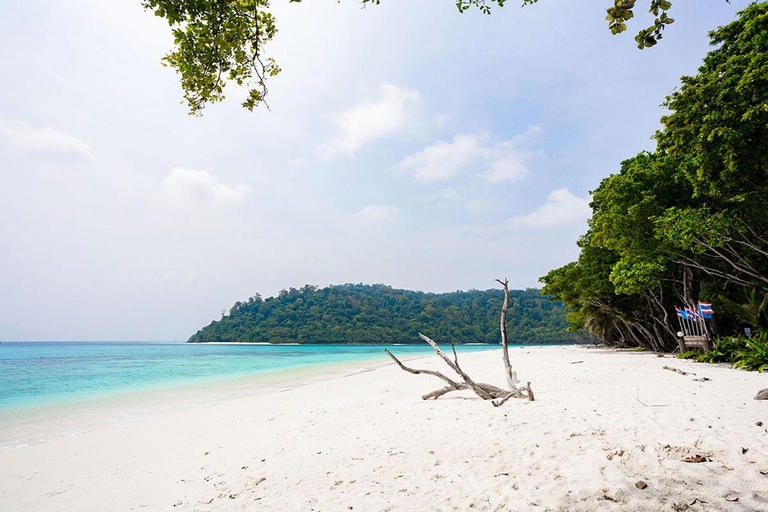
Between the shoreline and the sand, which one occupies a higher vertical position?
the sand

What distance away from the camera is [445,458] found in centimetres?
455

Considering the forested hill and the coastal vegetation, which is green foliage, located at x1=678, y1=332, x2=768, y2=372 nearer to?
the coastal vegetation

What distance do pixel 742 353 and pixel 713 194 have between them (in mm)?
5419

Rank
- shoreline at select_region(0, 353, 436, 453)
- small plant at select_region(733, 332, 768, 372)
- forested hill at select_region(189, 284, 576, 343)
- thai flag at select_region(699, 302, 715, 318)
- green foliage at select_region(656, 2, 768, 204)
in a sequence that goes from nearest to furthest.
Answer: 1. green foliage at select_region(656, 2, 768, 204)
2. shoreline at select_region(0, 353, 436, 453)
3. small plant at select_region(733, 332, 768, 372)
4. thai flag at select_region(699, 302, 715, 318)
5. forested hill at select_region(189, 284, 576, 343)

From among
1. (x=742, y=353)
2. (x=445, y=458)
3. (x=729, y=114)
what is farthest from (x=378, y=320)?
(x=445, y=458)

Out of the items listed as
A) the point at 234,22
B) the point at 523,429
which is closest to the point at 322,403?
the point at 523,429

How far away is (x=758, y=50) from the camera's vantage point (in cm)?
909

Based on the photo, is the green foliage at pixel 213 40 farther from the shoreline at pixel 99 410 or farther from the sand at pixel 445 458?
the shoreline at pixel 99 410

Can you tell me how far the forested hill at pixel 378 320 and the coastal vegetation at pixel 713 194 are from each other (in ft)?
268

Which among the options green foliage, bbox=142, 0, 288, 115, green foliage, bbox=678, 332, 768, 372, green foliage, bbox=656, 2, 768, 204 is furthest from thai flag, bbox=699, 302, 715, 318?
green foliage, bbox=142, 0, 288, 115

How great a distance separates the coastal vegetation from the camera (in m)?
9.11

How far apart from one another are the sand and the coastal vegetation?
5.38 meters

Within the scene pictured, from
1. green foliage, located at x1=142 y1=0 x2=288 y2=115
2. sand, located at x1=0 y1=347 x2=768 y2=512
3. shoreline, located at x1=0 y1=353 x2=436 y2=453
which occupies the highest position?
green foliage, located at x1=142 y1=0 x2=288 y2=115

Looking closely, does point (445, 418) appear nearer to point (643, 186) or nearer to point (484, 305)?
point (643, 186)
